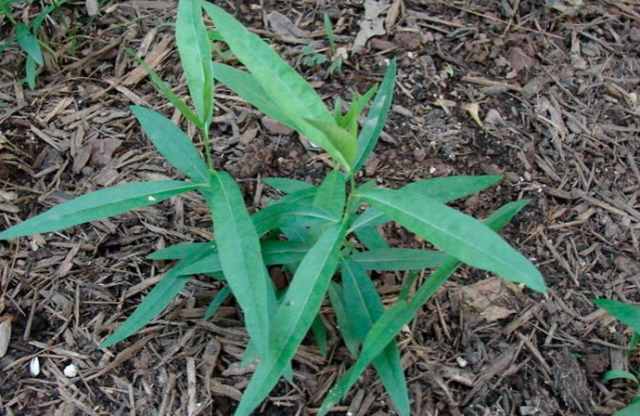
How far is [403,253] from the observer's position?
6.62 ft

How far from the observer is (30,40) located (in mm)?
2664

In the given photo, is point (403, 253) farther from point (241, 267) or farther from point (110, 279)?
point (110, 279)

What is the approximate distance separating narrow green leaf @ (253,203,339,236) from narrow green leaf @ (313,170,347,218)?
13 millimetres

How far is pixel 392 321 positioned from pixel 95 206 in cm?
80

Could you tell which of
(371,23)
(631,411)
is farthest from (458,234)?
(371,23)

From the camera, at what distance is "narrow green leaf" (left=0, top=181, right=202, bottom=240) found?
1733 mm

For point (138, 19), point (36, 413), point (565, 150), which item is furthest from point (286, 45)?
point (36, 413)

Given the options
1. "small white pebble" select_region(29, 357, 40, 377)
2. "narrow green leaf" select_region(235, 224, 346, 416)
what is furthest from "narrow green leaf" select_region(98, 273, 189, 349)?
"narrow green leaf" select_region(235, 224, 346, 416)

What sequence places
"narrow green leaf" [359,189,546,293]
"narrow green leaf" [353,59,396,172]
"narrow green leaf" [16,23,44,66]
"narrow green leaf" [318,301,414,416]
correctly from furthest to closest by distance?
"narrow green leaf" [16,23,44,66], "narrow green leaf" [353,59,396,172], "narrow green leaf" [318,301,414,416], "narrow green leaf" [359,189,546,293]

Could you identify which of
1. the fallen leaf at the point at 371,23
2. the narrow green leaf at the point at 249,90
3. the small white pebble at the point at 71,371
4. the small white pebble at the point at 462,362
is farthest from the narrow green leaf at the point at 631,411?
the fallen leaf at the point at 371,23

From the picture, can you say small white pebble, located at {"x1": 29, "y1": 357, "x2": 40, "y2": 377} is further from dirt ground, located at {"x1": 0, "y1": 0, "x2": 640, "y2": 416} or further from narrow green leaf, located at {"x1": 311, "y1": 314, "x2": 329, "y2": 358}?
narrow green leaf, located at {"x1": 311, "y1": 314, "x2": 329, "y2": 358}

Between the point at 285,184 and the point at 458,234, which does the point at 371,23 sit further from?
the point at 458,234

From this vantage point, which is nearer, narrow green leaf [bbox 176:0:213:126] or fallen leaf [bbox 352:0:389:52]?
narrow green leaf [bbox 176:0:213:126]

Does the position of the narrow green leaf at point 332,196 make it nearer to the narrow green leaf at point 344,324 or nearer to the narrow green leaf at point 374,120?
the narrow green leaf at point 374,120
